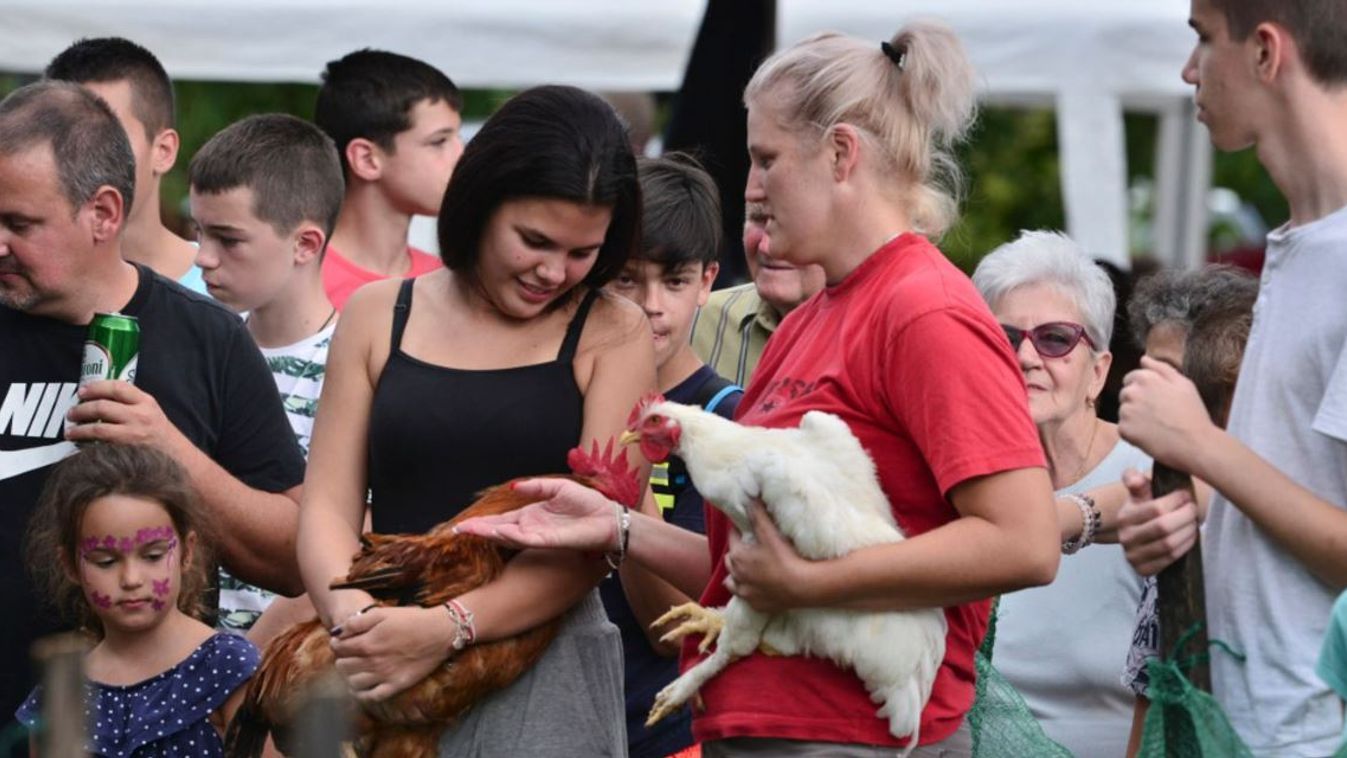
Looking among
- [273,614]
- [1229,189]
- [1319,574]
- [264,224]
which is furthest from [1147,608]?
[1229,189]

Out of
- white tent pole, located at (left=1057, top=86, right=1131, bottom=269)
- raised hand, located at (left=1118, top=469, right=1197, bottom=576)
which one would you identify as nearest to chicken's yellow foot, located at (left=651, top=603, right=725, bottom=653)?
raised hand, located at (left=1118, top=469, right=1197, bottom=576)

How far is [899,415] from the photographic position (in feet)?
9.66

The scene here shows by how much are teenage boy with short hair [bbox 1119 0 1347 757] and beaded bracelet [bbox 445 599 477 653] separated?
3.72 ft

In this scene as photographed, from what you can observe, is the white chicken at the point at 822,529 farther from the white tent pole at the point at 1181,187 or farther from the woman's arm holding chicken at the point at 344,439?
the white tent pole at the point at 1181,187

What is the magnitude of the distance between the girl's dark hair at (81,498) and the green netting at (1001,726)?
1.66 m

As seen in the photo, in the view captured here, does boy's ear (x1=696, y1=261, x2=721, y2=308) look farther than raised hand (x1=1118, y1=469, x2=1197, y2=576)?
Yes

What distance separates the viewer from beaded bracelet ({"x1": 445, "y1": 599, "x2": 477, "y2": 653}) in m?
3.29

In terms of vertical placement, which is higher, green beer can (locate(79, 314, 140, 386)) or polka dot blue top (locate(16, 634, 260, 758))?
green beer can (locate(79, 314, 140, 386))

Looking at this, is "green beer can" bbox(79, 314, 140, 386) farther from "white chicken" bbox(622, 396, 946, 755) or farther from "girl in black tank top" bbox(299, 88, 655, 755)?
"white chicken" bbox(622, 396, 946, 755)

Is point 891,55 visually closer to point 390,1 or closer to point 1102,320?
point 1102,320

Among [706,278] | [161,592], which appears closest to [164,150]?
[706,278]

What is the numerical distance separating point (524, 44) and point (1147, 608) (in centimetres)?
498

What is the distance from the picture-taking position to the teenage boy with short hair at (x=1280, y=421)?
281 cm

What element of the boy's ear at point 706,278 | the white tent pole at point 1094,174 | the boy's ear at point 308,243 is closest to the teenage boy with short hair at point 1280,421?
the boy's ear at point 706,278
